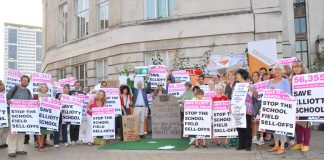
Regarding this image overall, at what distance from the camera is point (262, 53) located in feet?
55.3

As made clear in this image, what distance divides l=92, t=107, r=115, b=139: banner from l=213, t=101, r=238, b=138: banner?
353 centimetres

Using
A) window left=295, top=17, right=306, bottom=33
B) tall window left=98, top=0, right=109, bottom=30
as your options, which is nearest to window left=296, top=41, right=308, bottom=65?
window left=295, top=17, right=306, bottom=33

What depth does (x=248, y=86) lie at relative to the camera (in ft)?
34.0

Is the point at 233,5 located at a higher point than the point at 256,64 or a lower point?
higher

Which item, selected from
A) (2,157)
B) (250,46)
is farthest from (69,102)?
(250,46)

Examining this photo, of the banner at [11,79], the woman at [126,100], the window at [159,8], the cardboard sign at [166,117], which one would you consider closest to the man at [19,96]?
the banner at [11,79]

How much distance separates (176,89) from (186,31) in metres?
7.96

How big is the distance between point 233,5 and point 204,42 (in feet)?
7.93

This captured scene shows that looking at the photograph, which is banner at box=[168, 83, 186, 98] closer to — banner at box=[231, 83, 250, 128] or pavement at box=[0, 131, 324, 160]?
A: pavement at box=[0, 131, 324, 160]

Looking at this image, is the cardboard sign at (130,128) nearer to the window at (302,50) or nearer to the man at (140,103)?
the man at (140,103)

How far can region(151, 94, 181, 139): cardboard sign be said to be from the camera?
13.6 meters

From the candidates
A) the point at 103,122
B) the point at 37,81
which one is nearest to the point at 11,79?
the point at 37,81

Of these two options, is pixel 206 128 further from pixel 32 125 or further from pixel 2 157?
pixel 2 157

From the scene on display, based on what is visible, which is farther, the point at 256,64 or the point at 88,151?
the point at 256,64
